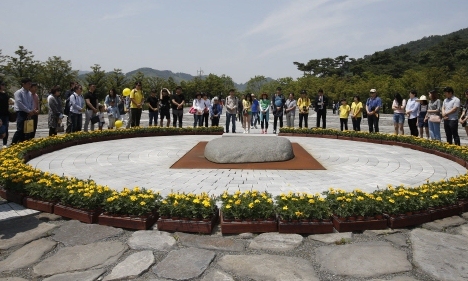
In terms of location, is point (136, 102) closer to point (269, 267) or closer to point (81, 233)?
point (81, 233)

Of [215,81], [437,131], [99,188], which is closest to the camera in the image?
[99,188]

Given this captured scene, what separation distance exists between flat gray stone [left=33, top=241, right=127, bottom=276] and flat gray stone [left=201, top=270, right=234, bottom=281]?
0.97 metres

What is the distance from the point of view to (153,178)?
263 inches

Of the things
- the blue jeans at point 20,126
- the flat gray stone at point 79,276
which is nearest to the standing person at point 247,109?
the blue jeans at point 20,126

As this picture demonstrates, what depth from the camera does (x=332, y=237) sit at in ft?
13.6

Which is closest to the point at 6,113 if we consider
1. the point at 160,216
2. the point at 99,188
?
the point at 99,188

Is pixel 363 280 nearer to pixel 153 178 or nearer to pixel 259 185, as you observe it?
pixel 259 185

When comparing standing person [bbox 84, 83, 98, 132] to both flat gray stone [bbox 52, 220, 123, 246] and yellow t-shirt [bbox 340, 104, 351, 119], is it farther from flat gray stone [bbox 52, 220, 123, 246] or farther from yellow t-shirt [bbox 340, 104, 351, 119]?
yellow t-shirt [bbox 340, 104, 351, 119]

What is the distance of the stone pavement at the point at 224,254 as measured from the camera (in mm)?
3271

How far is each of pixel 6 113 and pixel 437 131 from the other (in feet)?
39.9

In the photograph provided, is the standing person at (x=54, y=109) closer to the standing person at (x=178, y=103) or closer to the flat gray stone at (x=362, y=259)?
the standing person at (x=178, y=103)

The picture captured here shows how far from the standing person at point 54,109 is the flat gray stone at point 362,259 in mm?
9903

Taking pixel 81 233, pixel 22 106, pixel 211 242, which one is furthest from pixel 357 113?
pixel 81 233

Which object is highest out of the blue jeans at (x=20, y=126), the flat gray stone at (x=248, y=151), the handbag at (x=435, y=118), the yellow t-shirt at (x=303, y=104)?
the yellow t-shirt at (x=303, y=104)
